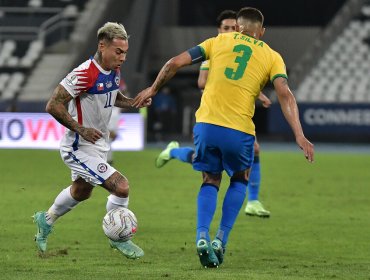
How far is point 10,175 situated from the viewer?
1781 cm

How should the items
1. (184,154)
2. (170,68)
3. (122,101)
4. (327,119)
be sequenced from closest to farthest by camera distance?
1. (170,68)
2. (122,101)
3. (184,154)
4. (327,119)

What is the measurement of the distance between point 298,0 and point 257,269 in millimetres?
29173

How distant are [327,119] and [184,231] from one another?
20.9m

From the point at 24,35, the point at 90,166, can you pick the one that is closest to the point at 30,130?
the point at 24,35

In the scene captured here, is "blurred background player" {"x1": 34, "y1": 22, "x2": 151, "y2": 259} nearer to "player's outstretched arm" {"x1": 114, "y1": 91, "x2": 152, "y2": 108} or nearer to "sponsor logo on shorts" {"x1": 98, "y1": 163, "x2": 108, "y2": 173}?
"sponsor logo on shorts" {"x1": 98, "y1": 163, "x2": 108, "y2": 173}

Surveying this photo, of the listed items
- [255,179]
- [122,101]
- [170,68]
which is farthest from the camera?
[255,179]

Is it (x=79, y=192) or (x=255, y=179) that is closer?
(x=79, y=192)

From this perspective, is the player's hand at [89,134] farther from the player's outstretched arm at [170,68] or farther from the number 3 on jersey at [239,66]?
the number 3 on jersey at [239,66]

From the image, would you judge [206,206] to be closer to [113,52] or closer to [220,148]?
[220,148]

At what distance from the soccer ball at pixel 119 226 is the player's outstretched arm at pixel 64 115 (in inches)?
25.1

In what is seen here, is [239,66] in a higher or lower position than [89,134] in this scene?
higher

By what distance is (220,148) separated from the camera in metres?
8.16

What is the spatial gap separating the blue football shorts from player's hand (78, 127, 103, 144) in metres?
0.77

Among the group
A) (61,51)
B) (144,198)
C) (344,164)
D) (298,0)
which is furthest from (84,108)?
Result: (298,0)
